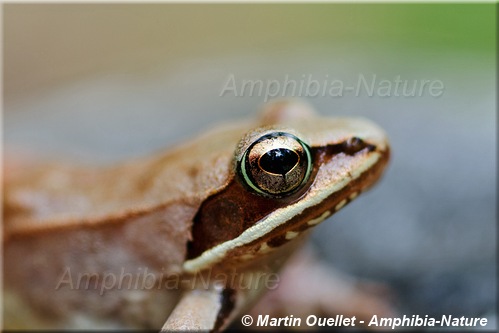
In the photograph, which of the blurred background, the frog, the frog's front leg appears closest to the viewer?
the frog

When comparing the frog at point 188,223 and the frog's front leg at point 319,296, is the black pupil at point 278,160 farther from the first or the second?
the frog's front leg at point 319,296

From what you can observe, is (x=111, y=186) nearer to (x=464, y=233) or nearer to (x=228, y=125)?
(x=228, y=125)

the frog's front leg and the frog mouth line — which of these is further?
the frog's front leg

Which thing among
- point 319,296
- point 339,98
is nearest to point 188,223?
point 319,296

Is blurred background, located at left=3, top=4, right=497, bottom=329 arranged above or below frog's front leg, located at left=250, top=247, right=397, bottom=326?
above

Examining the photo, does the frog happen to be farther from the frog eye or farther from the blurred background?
the blurred background

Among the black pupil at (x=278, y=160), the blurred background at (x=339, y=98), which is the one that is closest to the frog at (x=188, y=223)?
the black pupil at (x=278, y=160)

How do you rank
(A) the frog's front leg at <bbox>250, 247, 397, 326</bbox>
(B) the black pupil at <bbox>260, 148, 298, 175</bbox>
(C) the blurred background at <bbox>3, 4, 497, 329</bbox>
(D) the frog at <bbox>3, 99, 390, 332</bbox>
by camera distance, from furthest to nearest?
(C) the blurred background at <bbox>3, 4, 497, 329</bbox> → (A) the frog's front leg at <bbox>250, 247, 397, 326</bbox> → (D) the frog at <bbox>3, 99, 390, 332</bbox> → (B) the black pupil at <bbox>260, 148, 298, 175</bbox>

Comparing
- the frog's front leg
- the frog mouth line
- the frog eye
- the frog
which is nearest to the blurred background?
the frog's front leg
